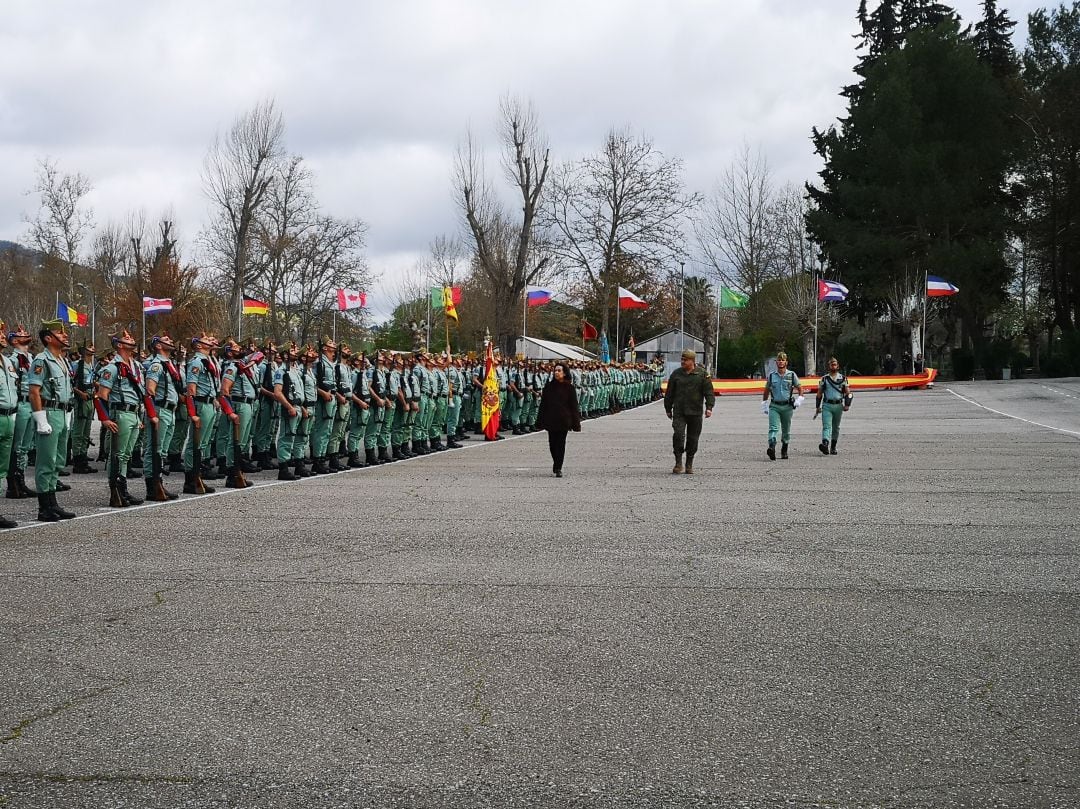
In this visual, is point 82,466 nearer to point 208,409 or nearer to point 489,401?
point 208,409

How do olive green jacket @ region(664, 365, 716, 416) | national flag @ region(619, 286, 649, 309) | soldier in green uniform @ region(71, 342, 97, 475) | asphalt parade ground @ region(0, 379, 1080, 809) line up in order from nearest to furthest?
asphalt parade ground @ region(0, 379, 1080, 809) → soldier in green uniform @ region(71, 342, 97, 475) → olive green jacket @ region(664, 365, 716, 416) → national flag @ region(619, 286, 649, 309)

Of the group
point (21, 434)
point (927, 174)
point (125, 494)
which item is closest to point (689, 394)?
point (125, 494)

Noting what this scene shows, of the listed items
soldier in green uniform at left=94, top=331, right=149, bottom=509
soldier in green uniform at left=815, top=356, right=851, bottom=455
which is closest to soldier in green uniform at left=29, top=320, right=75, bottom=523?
soldier in green uniform at left=94, top=331, right=149, bottom=509

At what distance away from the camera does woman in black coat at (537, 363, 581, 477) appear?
17391mm

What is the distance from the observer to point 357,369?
1916 cm

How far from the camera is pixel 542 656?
20.0ft

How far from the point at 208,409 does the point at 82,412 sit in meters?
3.47

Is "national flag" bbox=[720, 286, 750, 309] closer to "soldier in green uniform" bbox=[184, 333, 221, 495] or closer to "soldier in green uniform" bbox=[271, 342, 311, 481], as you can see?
"soldier in green uniform" bbox=[271, 342, 311, 481]

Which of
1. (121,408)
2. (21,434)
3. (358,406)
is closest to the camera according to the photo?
(121,408)

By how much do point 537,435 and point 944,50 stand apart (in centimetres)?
5148

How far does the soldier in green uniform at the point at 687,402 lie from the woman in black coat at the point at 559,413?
1.49 metres

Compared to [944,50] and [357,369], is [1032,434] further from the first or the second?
[944,50]

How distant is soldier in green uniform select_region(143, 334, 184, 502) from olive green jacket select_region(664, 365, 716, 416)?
735 centimetres

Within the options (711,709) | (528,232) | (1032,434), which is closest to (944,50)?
(528,232)
